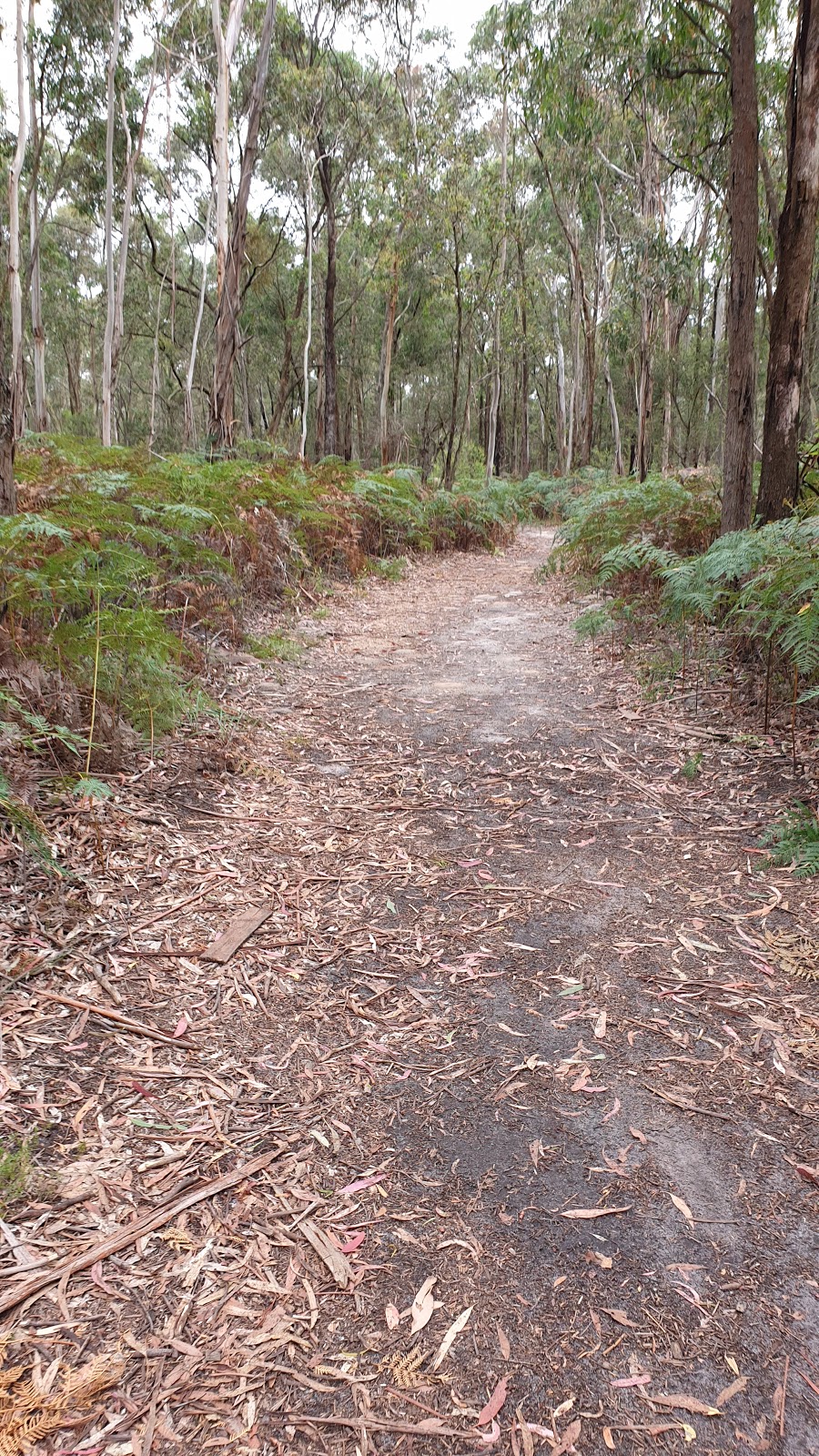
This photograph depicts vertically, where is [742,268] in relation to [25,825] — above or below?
above

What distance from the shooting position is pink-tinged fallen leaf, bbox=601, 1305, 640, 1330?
155cm

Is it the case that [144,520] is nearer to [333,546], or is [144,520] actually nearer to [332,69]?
[333,546]

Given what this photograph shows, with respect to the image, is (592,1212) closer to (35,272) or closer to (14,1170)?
(14,1170)

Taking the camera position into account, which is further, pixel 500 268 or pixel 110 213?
pixel 500 268

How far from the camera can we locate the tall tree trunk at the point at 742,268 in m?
5.93

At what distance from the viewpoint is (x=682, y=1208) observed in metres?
1.81

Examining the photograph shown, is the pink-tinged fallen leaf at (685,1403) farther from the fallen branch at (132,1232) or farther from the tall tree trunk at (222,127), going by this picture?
the tall tree trunk at (222,127)

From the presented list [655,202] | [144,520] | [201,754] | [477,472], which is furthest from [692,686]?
[477,472]

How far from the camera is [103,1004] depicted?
7.86 feet

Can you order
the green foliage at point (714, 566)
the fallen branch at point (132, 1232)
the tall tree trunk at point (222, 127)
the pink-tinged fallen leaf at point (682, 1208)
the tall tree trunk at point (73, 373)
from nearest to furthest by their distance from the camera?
the fallen branch at point (132, 1232)
the pink-tinged fallen leaf at point (682, 1208)
the green foliage at point (714, 566)
the tall tree trunk at point (222, 127)
the tall tree trunk at point (73, 373)

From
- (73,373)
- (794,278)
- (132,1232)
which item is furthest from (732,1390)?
(73,373)

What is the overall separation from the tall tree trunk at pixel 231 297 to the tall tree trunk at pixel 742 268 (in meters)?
6.21

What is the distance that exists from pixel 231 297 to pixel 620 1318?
11.3 meters

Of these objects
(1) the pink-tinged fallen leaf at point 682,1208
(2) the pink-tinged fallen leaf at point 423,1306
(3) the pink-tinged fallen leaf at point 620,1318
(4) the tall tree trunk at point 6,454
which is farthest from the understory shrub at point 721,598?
(4) the tall tree trunk at point 6,454
